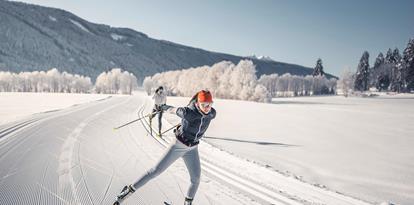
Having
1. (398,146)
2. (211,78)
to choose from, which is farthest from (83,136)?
(211,78)

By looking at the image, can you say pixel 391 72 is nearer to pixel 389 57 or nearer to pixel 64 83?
pixel 389 57

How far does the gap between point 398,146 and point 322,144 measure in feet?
11.2

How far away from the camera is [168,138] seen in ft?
39.4

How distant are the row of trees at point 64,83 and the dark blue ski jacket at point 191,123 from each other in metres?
141

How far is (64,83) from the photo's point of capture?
139250 mm

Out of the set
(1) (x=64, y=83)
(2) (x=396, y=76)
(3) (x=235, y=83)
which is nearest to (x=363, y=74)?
(2) (x=396, y=76)

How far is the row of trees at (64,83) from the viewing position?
131613 millimetres

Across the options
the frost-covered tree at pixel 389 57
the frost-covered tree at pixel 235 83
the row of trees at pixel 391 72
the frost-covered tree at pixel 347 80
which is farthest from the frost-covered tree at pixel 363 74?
A: the frost-covered tree at pixel 235 83

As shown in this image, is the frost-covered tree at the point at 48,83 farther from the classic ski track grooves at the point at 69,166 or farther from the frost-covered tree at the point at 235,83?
the classic ski track grooves at the point at 69,166

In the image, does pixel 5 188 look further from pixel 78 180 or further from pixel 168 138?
pixel 168 138

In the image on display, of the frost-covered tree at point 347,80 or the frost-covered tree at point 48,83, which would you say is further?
the frost-covered tree at point 48,83

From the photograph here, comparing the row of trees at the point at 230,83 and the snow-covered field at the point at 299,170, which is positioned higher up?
the row of trees at the point at 230,83

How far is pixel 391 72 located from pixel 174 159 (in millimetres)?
117543

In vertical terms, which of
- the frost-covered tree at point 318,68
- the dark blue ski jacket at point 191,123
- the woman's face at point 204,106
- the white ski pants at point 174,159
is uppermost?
the frost-covered tree at point 318,68
